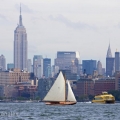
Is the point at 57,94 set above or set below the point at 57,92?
below

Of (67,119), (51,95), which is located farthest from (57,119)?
(51,95)

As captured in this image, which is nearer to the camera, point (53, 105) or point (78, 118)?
point (78, 118)

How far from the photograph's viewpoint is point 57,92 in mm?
191500

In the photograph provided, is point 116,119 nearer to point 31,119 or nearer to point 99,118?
point 99,118

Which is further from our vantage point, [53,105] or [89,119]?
[53,105]

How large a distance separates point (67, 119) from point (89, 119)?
2.95 metres

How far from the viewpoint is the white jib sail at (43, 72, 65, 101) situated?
18975cm

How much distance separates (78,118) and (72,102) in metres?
72.9

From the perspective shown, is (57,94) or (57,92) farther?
(57,92)

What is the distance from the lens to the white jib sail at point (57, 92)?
18975 centimetres

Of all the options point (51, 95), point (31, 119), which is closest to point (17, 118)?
point (31, 119)

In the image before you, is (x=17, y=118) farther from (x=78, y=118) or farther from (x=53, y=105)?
(x=53, y=105)

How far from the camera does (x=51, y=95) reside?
622 ft

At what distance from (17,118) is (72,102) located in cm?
7536
